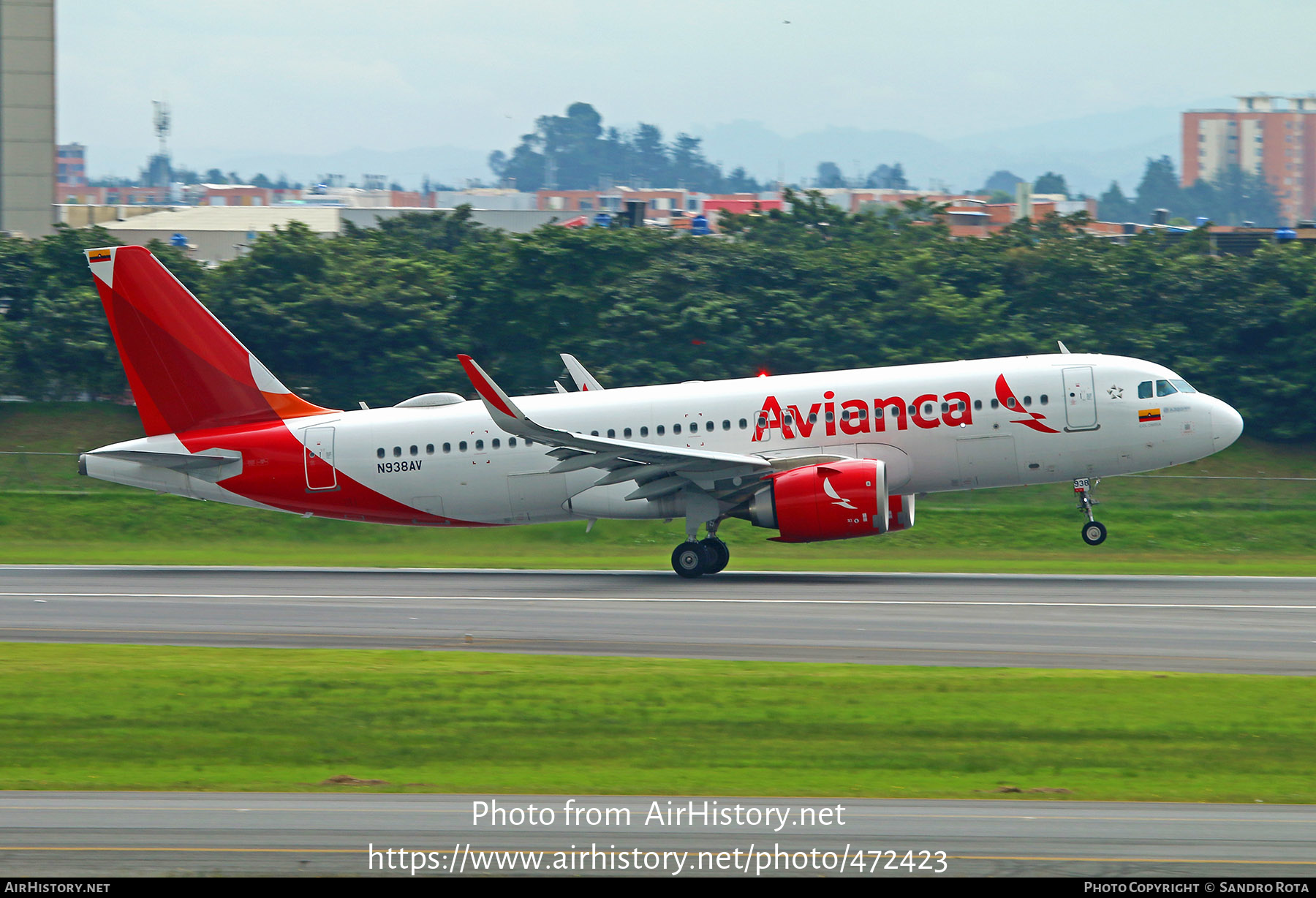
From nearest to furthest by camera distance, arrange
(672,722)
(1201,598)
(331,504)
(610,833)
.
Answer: (610,833)
(672,722)
(1201,598)
(331,504)

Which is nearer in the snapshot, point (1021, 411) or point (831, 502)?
point (831, 502)

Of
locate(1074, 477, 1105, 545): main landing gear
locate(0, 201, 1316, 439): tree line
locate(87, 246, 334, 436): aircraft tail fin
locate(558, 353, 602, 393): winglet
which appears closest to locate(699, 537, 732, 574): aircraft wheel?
locate(558, 353, 602, 393): winglet

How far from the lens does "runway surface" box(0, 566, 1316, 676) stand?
24.2 m

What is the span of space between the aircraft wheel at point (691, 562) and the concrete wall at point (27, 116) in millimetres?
76983

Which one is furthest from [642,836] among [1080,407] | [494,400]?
[1080,407]

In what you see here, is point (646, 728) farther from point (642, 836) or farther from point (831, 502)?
point (831, 502)

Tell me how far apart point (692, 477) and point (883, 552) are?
27.4ft

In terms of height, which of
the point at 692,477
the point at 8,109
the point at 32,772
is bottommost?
the point at 32,772

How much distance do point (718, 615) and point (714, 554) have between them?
6.54m

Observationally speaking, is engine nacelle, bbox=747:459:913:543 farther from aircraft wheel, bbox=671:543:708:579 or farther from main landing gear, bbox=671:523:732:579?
aircraft wheel, bbox=671:543:708:579

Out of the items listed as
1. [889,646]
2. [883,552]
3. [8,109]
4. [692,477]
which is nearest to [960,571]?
[883,552]

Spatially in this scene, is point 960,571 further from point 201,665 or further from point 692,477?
point 201,665

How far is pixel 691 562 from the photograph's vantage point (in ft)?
112

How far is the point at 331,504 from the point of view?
36.2m
